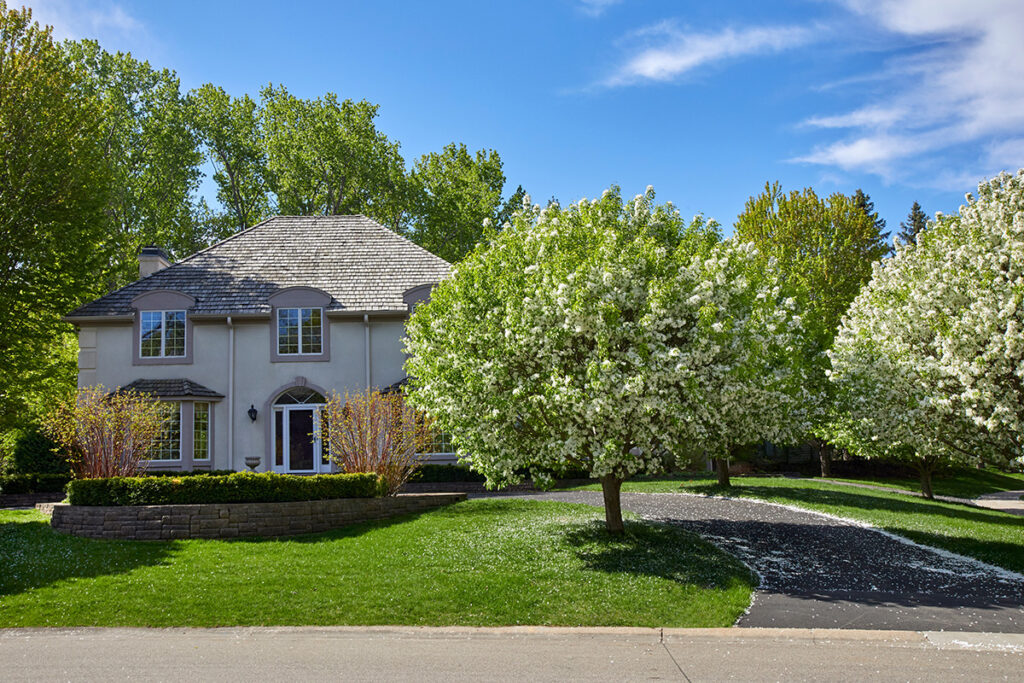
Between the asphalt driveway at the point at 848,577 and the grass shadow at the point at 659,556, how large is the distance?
485 millimetres

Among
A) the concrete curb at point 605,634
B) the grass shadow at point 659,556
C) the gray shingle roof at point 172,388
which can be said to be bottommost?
the concrete curb at point 605,634

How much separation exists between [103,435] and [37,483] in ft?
18.1

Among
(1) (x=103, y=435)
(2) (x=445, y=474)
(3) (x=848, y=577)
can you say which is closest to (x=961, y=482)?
(2) (x=445, y=474)

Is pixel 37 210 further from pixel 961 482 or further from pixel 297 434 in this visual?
pixel 961 482

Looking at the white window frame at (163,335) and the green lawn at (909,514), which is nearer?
the green lawn at (909,514)

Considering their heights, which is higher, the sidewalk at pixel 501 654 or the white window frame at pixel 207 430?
the white window frame at pixel 207 430

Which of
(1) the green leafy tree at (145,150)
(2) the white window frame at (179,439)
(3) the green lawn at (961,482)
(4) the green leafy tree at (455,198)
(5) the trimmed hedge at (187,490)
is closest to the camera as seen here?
(5) the trimmed hedge at (187,490)

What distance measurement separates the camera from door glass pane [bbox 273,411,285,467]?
23.8 meters

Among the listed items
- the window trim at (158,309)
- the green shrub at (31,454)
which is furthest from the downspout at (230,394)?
the green shrub at (31,454)

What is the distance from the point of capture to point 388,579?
11.7 meters

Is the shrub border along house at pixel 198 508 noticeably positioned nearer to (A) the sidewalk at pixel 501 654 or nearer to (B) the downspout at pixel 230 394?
(A) the sidewalk at pixel 501 654

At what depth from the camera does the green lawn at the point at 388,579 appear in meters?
10.4

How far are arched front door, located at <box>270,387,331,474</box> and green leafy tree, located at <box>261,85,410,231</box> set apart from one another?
69.5 feet

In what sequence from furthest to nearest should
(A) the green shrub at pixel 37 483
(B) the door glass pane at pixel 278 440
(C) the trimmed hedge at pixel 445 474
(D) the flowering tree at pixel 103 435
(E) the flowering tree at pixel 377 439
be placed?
(B) the door glass pane at pixel 278 440 < (C) the trimmed hedge at pixel 445 474 < (A) the green shrub at pixel 37 483 < (E) the flowering tree at pixel 377 439 < (D) the flowering tree at pixel 103 435
